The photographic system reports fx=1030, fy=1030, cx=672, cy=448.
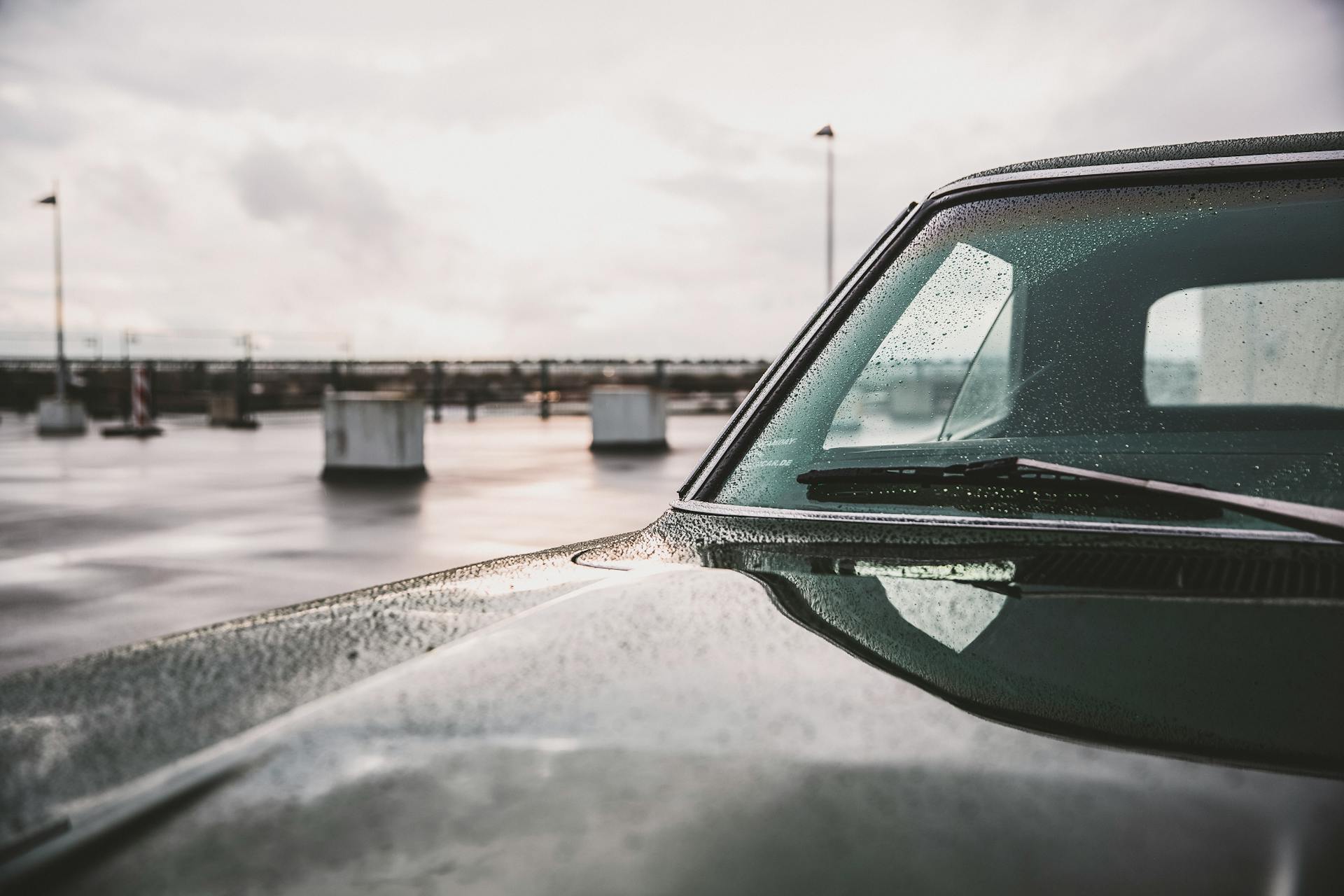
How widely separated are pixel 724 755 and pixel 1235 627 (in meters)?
0.54

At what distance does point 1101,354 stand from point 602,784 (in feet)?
4.36

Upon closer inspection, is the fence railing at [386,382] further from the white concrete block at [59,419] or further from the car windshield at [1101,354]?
the car windshield at [1101,354]

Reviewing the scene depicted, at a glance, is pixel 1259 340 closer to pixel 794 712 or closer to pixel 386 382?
pixel 794 712

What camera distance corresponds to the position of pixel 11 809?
0.78 m

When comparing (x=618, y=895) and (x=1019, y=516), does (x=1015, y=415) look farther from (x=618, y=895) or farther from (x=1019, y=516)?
(x=618, y=895)

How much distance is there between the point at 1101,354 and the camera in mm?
1764

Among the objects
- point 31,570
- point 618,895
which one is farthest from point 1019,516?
point 31,570

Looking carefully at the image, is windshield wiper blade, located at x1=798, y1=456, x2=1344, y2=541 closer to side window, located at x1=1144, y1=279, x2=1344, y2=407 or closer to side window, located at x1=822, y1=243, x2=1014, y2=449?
side window, located at x1=822, y1=243, x2=1014, y2=449

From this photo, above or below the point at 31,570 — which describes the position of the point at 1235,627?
above

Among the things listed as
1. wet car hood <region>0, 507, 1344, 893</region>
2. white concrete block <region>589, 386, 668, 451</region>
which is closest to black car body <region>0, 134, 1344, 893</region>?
wet car hood <region>0, 507, 1344, 893</region>

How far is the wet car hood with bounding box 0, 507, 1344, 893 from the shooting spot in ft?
2.19

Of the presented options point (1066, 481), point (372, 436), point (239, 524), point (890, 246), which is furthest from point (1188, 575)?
point (372, 436)

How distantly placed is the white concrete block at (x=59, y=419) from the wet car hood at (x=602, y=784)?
22.9 m

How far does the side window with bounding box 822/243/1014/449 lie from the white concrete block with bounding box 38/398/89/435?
74.6 ft
